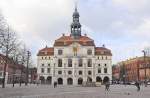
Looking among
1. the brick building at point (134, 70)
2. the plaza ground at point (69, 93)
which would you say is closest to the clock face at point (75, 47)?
the brick building at point (134, 70)

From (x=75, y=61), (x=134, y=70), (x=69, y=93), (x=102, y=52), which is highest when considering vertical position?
(x=102, y=52)

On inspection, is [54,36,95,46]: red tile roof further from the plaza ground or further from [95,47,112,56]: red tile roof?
the plaza ground

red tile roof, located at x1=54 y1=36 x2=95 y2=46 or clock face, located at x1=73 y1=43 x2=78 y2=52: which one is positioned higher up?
red tile roof, located at x1=54 y1=36 x2=95 y2=46

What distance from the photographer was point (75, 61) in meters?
139

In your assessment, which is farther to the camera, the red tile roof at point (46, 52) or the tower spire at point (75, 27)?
the red tile roof at point (46, 52)

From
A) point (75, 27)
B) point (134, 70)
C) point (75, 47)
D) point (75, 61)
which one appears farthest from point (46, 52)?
point (134, 70)

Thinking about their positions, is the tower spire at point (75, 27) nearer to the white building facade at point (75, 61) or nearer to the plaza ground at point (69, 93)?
the white building facade at point (75, 61)

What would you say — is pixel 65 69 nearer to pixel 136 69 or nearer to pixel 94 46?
pixel 94 46

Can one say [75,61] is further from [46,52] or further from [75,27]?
[75,27]

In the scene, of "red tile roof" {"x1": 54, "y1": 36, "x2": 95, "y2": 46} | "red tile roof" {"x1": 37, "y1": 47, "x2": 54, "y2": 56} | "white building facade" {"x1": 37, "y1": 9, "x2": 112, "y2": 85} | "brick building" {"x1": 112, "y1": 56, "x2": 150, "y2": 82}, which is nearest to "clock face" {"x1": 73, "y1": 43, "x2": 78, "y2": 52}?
"white building facade" {"x1": 37, "y1": 9, "x2": 112, "y2": 85}

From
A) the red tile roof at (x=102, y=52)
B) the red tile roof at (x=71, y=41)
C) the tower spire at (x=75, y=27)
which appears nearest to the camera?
the tower spire at (x=75, y=27)

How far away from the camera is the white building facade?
137250 millimetres

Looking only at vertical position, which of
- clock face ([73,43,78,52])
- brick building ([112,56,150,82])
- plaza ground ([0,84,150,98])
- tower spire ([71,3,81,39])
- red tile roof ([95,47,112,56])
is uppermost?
tower spire ([71,3,81,39])

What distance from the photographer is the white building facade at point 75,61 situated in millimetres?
137250
